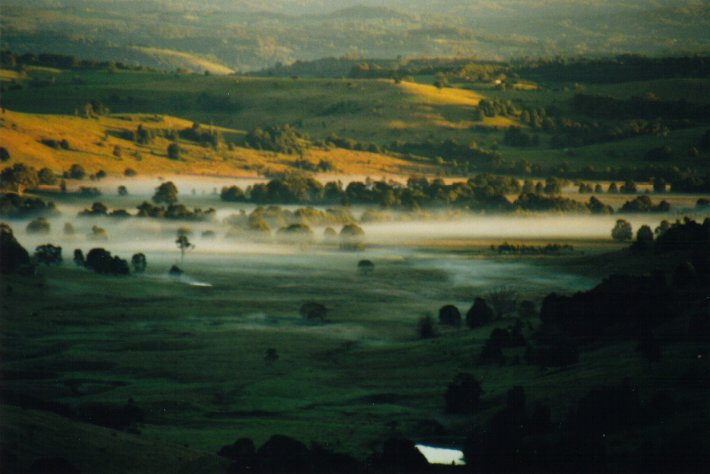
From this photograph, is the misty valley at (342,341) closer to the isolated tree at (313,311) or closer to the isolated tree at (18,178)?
the isolated tree at (313,311)

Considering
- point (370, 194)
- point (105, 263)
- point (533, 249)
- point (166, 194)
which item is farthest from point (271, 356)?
point (370, 194)

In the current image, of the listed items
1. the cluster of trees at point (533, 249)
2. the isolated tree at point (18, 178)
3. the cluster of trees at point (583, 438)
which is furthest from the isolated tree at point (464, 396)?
the isolated tree at point (18, 178)

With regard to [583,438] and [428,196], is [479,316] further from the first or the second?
[428,196]

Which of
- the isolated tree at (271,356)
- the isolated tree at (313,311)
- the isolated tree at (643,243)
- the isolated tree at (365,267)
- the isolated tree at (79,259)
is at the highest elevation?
the isolated tree at (643,243)

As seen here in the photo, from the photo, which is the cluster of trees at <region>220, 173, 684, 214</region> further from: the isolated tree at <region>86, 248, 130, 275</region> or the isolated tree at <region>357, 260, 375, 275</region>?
the isolated tree at <region>86, 248, 130, 275</region>

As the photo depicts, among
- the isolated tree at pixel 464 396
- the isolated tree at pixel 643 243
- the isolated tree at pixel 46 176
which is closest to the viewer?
the isolated tree at pixel 464 396

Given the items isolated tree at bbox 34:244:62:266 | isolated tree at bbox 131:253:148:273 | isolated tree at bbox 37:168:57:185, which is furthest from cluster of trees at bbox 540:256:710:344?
isolated tree at bbox 37:168:57:185

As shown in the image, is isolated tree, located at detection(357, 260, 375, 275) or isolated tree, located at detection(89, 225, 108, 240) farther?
isolated tree, located at detection(89, 225, 108, 240)
